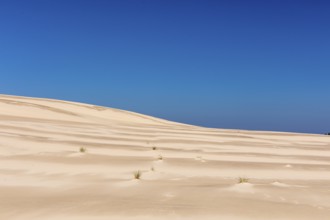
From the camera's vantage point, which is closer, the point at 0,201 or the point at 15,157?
the point at 0,201

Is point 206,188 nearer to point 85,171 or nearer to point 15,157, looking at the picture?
point 85,171

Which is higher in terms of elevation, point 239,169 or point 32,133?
point 32,133

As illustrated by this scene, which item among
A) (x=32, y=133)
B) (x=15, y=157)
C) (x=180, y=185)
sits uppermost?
(x=32, y=133)

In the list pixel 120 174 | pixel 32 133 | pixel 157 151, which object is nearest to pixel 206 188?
pixel 120 174

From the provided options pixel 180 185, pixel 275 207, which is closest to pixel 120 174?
pixel 180 185

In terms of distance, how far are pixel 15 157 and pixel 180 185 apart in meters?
3.22

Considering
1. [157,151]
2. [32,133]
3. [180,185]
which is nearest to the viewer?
[180,185]

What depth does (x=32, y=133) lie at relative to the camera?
9.31 m

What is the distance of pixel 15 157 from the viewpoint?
6125 millimetres

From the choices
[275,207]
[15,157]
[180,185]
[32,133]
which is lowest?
[275,207]

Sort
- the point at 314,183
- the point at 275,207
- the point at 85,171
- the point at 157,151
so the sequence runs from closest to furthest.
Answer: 1. the point at 275,207
2. the point at 314,183
3. the point at 85,171
4. the point at 157,151

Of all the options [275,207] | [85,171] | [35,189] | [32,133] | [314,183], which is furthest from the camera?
[32,133]

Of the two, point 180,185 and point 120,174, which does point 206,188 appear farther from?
point 120,174

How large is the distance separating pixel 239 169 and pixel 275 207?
2.56 m
